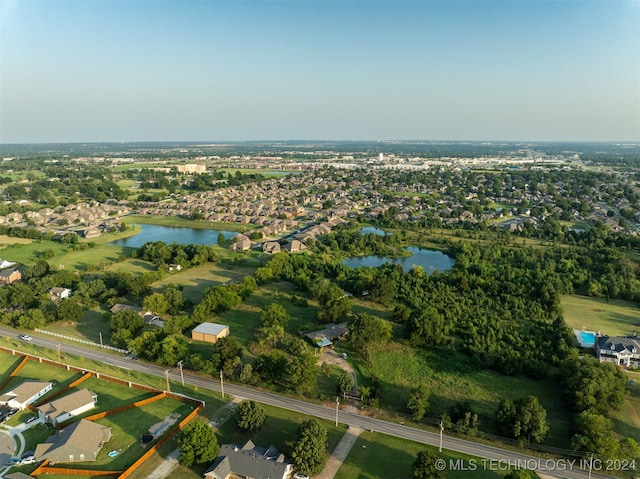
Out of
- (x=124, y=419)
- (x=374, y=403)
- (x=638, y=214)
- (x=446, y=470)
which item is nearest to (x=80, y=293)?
(x=124, y=419)

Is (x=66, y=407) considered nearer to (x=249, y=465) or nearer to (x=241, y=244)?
A: (x=249, y=465)

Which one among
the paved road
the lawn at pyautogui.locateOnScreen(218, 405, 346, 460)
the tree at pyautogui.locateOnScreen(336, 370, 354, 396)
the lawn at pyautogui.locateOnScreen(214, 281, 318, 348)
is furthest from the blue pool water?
the lawn at pyautogui.locateOnScreen(218, 405, 346, 460)

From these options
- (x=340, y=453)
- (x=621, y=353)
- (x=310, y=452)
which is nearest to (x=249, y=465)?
(x=310, y=452)

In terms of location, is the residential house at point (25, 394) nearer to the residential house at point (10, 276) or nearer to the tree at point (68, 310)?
the tree at point (68, 310)

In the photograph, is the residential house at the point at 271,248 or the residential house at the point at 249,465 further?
the residential house at the point at 271,248

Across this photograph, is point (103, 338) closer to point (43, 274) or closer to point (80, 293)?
point (80, 293)

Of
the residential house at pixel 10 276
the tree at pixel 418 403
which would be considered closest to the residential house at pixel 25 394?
the tree at pixel 418 403
